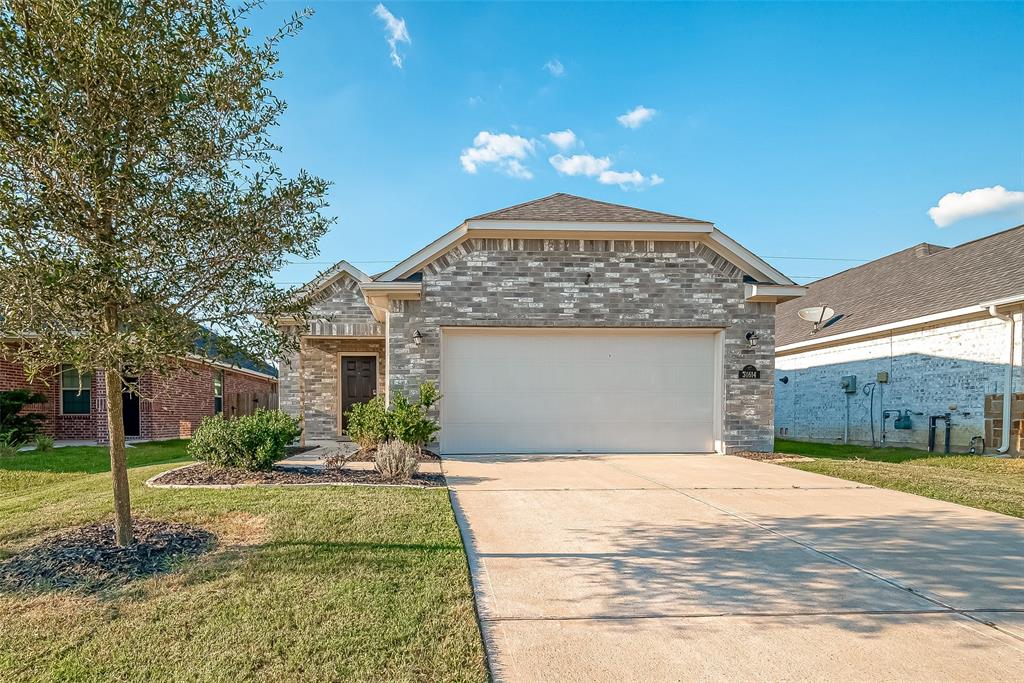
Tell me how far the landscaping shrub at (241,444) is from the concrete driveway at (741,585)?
2.88 metres

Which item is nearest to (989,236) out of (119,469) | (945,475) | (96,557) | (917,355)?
(917,355)

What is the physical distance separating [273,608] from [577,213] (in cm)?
902

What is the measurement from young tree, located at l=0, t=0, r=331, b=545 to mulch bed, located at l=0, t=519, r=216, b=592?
10.5 inches

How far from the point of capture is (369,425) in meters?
9.04

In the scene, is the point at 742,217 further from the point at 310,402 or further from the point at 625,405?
the point at 310,402

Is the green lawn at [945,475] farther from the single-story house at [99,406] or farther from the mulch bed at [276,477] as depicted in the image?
the single-story house at [99,406]

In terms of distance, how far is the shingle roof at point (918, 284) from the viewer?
12141 millimetres

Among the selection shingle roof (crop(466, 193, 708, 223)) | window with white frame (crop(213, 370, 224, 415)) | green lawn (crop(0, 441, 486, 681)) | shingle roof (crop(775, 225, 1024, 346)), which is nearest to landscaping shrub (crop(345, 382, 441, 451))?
green lawn (crop(0, 441, 486, 681))

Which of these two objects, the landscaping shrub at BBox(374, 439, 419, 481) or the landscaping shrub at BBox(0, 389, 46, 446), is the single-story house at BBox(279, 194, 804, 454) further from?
the landscaping shrub at BBox(0, 389, 46, 446)

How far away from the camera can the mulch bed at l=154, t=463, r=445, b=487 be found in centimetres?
711

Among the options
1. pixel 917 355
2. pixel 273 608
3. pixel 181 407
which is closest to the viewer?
pixel 273 608

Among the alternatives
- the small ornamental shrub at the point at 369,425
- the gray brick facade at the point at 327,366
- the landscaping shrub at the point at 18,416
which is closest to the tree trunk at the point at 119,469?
the small ornamental shrub at the point at 369,425

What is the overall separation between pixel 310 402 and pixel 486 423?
5799mm

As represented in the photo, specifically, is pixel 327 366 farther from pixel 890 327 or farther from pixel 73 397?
pixel 890 327
